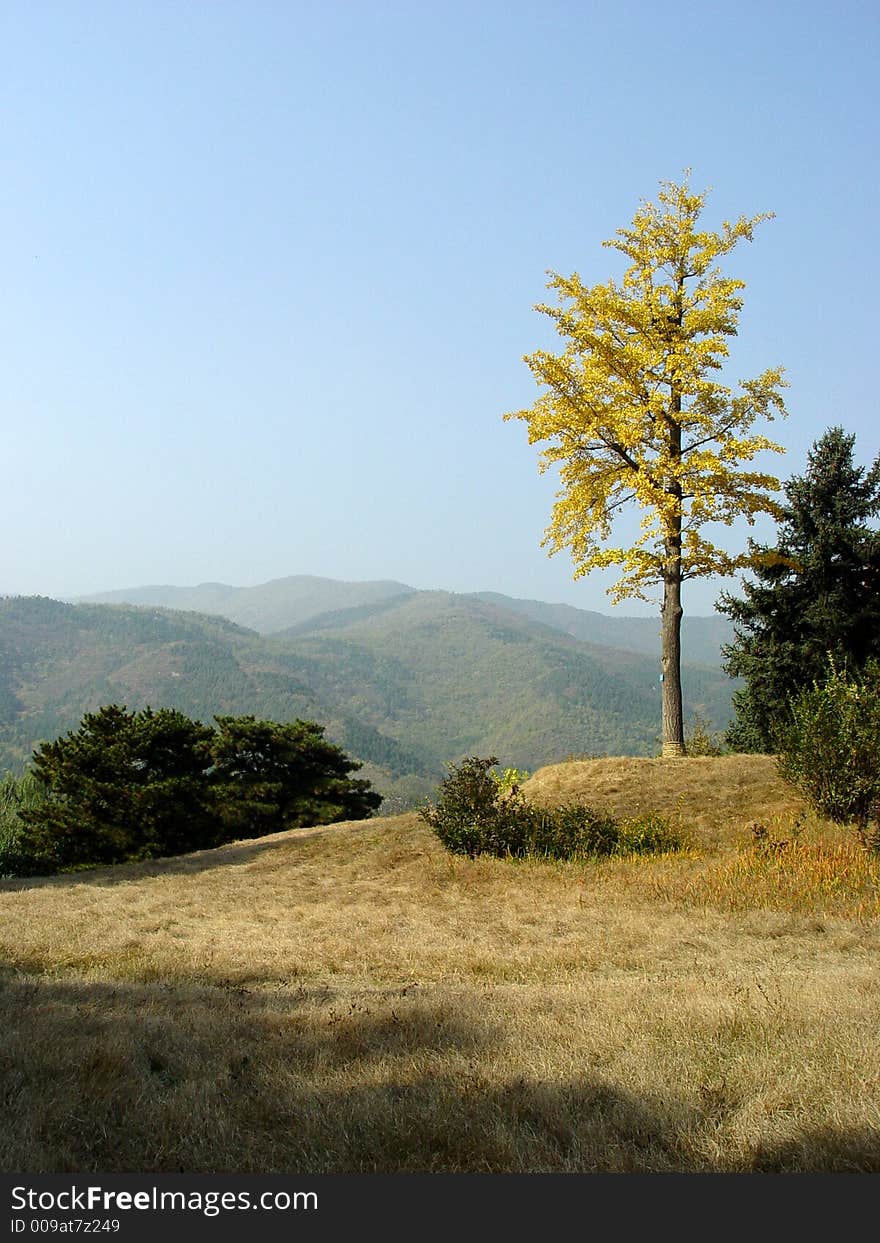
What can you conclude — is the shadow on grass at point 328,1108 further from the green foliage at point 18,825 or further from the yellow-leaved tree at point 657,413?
the green foliage at point 18,825

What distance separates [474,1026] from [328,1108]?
61.7 inches

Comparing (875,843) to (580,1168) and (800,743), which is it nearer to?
(800,743)

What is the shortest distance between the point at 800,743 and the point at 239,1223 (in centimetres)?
1271

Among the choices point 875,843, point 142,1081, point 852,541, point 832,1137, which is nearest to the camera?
point 832,1137

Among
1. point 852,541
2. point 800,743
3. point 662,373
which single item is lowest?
point 800,743

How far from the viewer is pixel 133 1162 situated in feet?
12.1

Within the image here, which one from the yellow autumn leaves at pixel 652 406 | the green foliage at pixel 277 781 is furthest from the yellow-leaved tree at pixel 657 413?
the green foliage at pixel 277 781

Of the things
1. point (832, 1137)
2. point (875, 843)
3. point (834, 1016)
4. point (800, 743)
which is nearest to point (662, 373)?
point (800, 743)

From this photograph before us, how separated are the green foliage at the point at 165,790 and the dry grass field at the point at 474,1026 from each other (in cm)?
1449

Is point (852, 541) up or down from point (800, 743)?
up

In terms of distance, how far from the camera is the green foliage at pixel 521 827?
46.1 ft

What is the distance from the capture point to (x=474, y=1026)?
5.48m

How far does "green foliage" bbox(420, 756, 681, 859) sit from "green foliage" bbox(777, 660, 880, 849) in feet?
7.57

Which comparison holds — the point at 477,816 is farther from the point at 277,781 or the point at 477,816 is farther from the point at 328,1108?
the point at 277,781
